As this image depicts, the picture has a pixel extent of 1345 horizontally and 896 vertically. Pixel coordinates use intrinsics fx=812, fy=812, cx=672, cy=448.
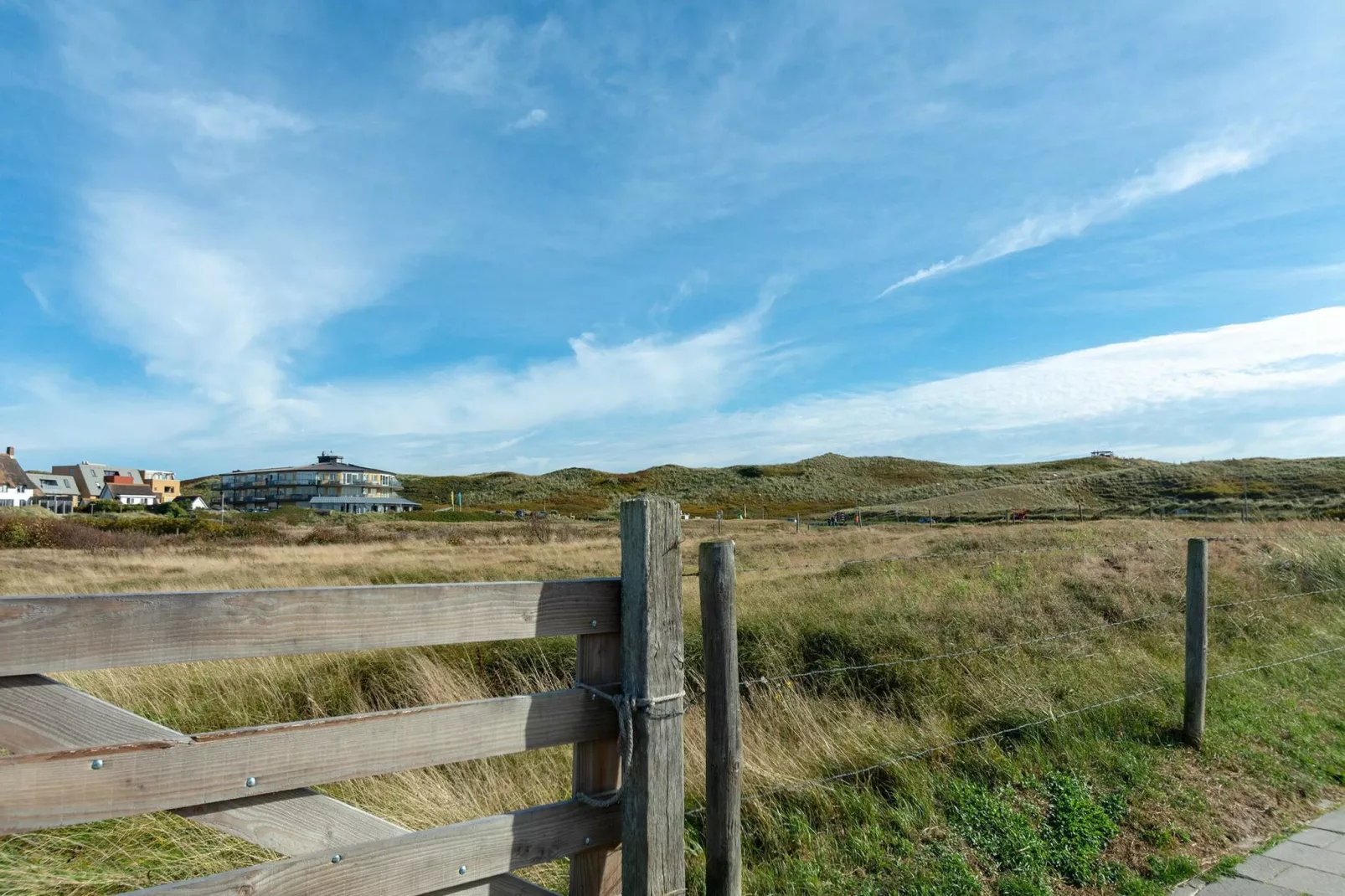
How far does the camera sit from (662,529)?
9.66 feet

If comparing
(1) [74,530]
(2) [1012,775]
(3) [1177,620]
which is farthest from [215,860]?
(1) [74,530]

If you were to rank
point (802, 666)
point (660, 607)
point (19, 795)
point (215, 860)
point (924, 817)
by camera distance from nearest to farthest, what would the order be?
point (19, 795), point (660, 607), point (215, 860), point (924, 817), point (802, 666)

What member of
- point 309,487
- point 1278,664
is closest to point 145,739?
point 1278,664

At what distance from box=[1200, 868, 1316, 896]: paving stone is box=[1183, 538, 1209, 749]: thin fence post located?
1.77 meters

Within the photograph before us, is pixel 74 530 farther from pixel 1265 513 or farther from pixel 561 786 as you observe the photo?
pixel 1265 513

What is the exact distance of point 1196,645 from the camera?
578 centimetres

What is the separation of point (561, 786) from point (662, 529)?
2.80m

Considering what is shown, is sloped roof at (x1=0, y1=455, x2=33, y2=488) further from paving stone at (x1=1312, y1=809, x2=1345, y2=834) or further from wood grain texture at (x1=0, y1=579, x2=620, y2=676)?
paving stone at (x1=1312, y1=809, x2=1345, y2=834)

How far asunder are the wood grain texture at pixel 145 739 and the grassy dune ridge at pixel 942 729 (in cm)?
169

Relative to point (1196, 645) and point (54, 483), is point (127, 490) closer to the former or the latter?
point (54, 483)

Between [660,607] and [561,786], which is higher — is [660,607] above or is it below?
above

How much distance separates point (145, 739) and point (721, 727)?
81.0 inches

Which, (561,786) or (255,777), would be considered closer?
(255,777)

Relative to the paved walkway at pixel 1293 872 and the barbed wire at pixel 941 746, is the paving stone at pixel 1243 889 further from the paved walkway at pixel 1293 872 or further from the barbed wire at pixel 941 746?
the barbed wire at pixel 941 746
